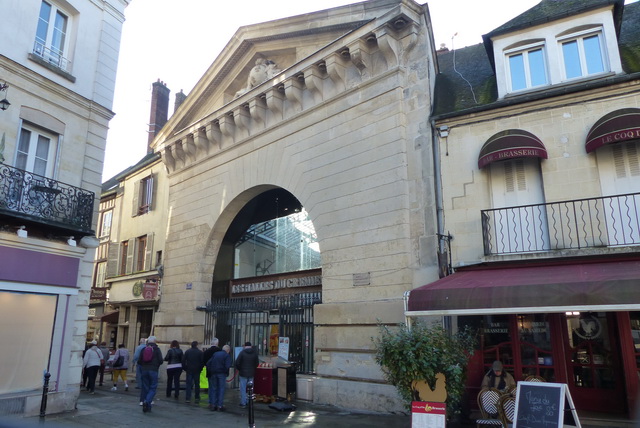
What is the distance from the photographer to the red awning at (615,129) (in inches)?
305

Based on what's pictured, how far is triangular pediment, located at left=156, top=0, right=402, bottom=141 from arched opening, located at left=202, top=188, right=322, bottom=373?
3.68 meters

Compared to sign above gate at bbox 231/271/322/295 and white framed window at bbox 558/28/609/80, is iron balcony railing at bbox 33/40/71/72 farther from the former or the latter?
white framed window at bbox 558/28/609/80

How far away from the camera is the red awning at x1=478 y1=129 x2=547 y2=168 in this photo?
8.61 m

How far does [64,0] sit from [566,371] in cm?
1267

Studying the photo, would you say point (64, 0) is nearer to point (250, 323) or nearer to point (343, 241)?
point (343, 241)

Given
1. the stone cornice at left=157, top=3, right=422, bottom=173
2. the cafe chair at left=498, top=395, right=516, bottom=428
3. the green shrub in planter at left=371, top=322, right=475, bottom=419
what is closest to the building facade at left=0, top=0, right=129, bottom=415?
the stone cornice at left=157, top=3, right=422, bottom=173

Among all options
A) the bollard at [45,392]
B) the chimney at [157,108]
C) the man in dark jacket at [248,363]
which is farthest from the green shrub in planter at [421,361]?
the chimney at [157,108]

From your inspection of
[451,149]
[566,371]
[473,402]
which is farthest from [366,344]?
[451,149]

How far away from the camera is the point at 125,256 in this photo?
19.6 metres

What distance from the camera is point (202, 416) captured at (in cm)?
922

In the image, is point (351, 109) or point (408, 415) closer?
point (408, 415)

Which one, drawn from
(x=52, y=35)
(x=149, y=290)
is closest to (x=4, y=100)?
(x=52, y=35)

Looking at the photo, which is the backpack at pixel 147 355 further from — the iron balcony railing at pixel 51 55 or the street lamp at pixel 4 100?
the iron balcony railing at pixel 51 55

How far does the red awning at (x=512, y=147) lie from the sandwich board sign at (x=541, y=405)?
A: 4137mm
